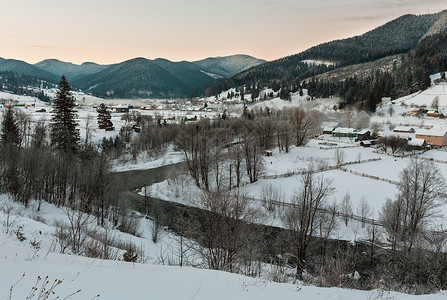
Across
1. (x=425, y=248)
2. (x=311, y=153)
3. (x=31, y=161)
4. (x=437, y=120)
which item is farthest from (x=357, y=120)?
(x=31, y=161)

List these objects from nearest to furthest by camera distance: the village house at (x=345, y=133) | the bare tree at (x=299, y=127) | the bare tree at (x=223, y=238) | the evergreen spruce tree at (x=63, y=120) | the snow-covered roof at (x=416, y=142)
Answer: the bare tree at (x=223, y=238)
the evergreen spruce tree at (x=63, y=120)
the snow-covered roof at (x=416, y=142)
the bare tree at (x=299, y=127)
the village house at (x=345, y=133)

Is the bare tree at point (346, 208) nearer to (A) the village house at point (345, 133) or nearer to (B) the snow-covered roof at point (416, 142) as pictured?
(B) the snow-covered roof at point (416, 142)

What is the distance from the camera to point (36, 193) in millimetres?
25641

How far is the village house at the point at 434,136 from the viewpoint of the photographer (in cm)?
6012

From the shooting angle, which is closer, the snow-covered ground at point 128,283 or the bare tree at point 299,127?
the snow-covered ground at point 128,283

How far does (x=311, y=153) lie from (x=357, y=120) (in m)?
42.6

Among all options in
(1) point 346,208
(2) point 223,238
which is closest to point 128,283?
(2) point 223,238

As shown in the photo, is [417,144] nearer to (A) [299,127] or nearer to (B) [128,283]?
(A) [299,127]

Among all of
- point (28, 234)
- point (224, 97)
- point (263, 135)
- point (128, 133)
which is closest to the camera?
point (28, 234)

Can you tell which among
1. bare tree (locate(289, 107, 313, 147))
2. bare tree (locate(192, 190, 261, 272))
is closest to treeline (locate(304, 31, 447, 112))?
bare tree (locate(289, 107, 313, 147))

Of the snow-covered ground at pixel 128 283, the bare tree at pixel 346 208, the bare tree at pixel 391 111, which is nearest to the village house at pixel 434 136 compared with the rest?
the bare tree at pixel 391 111

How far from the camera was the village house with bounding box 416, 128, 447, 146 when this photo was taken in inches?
2367

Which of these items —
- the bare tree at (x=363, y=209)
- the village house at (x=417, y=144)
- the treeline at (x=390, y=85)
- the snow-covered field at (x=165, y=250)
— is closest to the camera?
the snow-covered field at (x=165, y=250)

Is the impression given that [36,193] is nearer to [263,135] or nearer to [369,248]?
[369,248]
